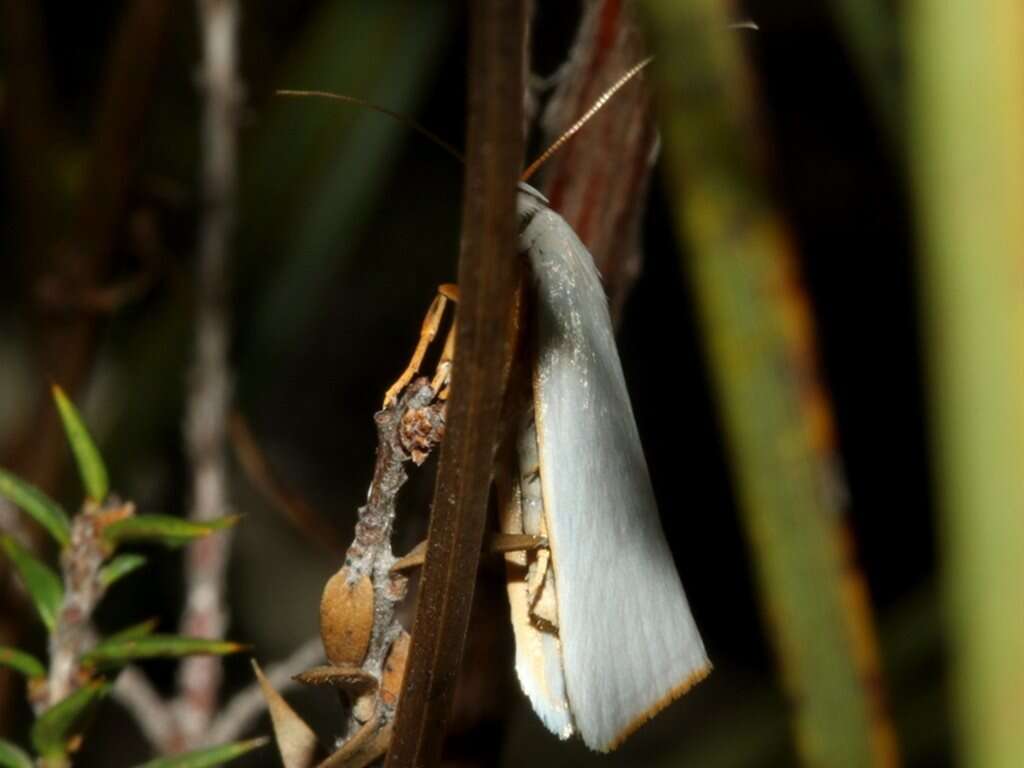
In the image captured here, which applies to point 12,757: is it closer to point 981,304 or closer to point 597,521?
point 597,521

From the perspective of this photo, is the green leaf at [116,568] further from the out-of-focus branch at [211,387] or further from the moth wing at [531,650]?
the out-of-focus branch at [211,387]

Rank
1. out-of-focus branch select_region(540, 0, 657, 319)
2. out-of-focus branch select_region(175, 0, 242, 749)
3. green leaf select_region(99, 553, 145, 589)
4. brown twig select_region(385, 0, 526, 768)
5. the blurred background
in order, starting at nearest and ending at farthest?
brown twig select_region(385, 0, 526, 768), green leaf select_region(99, 553, 145, 589), out-of-focus branch select_region(540, 0, 657, 319), out-of-focus branch select_region(175, 0, 242, 749), the blurred background

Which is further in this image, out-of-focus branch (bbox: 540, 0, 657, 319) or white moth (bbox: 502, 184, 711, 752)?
out-of-focus branch (bbox: 540, 0, 657, 319)

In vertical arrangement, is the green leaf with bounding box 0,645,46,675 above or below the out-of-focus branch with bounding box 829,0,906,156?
below

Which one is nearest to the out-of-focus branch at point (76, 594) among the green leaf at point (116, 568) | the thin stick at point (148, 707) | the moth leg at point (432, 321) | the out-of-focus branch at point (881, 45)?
the green leaf at point (116, 568)

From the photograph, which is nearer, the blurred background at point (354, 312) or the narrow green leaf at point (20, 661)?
the narrow green leaf at point (20, 661)

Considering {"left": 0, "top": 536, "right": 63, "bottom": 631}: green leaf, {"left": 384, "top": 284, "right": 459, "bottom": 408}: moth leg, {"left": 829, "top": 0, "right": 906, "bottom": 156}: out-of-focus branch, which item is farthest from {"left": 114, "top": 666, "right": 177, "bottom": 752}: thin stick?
{"left": 829, "top": 0, "right": 906, "bottom": 156}: out-of-focus branch

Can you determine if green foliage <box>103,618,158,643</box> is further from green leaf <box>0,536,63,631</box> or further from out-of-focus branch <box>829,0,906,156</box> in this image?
out-of-focus branch <box>829,0,906,156</box>
